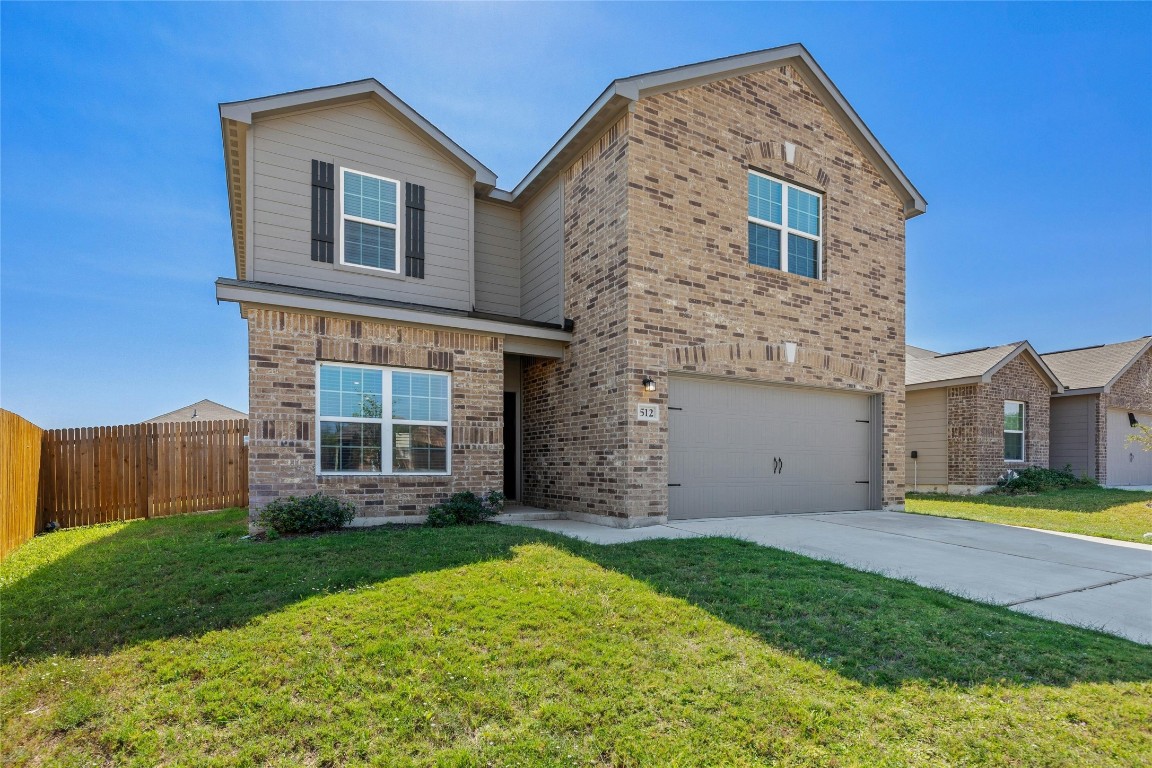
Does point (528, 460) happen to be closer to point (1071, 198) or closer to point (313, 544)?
point (313, 544)

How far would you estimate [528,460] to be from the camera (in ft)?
37.5

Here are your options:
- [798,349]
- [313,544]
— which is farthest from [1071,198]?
[313,544]

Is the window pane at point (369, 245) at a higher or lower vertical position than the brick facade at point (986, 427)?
higher

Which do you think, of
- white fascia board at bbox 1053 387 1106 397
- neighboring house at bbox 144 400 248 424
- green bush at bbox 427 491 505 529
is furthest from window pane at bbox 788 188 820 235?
neighboring house at bbox 144 400 248 424

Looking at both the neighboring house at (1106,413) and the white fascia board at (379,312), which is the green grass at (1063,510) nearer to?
the neighboring house at (1106,413)

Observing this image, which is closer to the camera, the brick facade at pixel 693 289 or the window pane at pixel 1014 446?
Result: the brick facade at pixel 693 289

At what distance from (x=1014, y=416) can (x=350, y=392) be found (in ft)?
63.9

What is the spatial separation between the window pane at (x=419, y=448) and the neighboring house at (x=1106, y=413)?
21.1 metres

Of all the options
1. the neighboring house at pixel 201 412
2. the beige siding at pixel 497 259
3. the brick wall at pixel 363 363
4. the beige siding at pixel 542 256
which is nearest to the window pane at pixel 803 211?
the beige siding at pixel 542 256

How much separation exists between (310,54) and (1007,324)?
31875mm

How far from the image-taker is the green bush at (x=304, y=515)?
758cm

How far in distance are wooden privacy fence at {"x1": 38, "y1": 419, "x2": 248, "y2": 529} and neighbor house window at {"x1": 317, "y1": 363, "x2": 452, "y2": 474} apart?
4.97m

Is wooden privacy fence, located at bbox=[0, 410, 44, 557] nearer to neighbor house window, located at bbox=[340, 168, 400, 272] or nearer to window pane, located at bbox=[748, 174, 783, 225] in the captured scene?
neighbor house window, located at bbox=[340, 168, 400, 272]

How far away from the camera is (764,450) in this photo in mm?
10148
